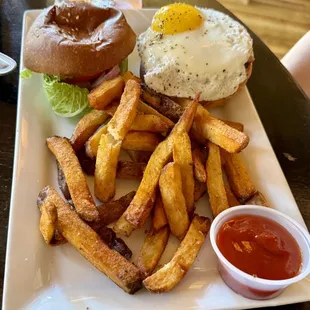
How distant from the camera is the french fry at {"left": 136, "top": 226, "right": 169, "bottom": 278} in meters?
1.52

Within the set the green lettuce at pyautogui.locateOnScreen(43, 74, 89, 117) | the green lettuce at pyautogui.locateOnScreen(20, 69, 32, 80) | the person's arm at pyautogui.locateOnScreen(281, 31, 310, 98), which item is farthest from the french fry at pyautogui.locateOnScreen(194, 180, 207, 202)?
the person's arm at pyautogui.locateOnScreen(281, 31, 310, 98)

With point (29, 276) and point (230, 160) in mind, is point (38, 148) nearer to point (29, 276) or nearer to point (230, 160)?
point (29, 276)

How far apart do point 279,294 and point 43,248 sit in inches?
30.7

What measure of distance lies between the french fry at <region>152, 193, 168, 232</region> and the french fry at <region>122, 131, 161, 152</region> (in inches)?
9.6

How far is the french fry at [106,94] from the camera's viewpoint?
1.85m

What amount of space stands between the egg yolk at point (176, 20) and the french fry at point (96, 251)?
1105 millimetres

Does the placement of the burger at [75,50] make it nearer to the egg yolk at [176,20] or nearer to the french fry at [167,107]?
the egg yolk at [176,20]

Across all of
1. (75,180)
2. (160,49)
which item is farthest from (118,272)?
(160,49)

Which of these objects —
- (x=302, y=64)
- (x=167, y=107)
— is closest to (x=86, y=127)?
(x=167, y=107)

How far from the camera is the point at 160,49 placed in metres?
2.23

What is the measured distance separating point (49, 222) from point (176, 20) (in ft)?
4.09

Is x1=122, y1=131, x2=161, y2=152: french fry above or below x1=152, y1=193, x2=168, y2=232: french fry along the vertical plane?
above

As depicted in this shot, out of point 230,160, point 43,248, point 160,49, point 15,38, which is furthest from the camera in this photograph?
point 15,38

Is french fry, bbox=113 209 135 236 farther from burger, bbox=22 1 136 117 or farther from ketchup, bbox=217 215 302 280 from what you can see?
burger, bbox=22 1 136 117
